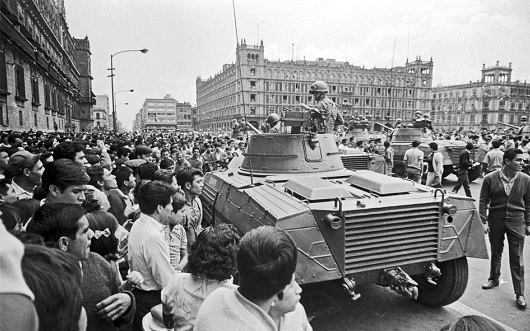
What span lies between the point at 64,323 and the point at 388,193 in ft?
14.1

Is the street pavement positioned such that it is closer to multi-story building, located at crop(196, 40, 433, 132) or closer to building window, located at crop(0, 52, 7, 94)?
building window, located at crop(0, 52, 7, 94)

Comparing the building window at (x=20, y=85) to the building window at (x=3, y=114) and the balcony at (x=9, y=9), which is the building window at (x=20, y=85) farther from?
the balcony at (x=9, y=9)

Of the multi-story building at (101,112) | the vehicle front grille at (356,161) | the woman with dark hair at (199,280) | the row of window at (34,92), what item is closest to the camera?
the woman with dark hair at (199,280)

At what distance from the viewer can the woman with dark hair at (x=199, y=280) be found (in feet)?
7.98

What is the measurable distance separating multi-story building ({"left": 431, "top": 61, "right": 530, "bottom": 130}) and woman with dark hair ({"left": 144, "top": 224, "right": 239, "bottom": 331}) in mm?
59750

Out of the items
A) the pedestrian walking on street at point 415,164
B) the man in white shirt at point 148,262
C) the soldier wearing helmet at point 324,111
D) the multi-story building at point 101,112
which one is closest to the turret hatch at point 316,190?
the man in white shirt at point 148,262

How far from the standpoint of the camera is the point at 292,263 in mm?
1839

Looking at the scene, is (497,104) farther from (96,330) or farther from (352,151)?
(96,330)

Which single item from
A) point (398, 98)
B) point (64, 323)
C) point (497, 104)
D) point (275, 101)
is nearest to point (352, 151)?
point (64, 323)

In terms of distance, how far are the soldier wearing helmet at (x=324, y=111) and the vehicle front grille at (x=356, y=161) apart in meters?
0.94

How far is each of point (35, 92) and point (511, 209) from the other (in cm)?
2204


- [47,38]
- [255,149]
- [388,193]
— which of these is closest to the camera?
[388,193]

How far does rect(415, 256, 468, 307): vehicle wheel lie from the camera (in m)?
4.82

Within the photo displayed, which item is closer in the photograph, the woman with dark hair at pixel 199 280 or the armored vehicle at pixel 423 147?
the woman with dark hair at pixel 199 280
